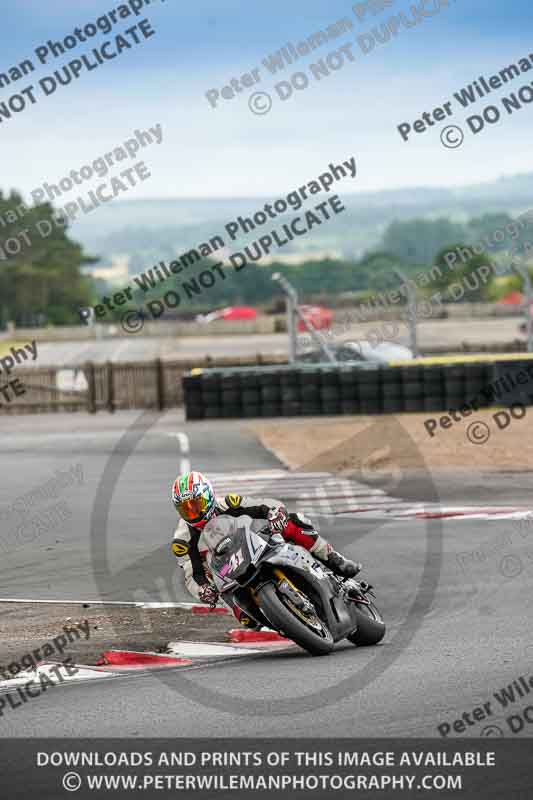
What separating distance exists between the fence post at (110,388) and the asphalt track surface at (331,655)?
15404 mm

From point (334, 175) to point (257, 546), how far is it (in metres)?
19.2

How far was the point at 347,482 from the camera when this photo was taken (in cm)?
1962

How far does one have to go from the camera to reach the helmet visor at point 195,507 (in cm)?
930

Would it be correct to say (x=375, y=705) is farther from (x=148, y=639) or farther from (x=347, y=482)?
(x=347, y=482)

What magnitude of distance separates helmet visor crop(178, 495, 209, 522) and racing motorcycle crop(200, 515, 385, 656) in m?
0.12

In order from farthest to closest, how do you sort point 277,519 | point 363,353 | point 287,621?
point 363,353 → point 277,519 → point 287,621

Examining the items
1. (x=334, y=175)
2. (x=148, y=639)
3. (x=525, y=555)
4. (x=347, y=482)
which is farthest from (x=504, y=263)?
(x=148, y=639)

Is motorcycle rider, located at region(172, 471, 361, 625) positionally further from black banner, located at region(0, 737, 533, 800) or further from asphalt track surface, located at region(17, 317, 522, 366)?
asphalt track surface, located at region(17, 317, 522, 366)

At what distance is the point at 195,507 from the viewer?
9312 millimetres

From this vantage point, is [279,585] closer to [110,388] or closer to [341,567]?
[341,567]

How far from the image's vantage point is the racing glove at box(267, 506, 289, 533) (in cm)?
937

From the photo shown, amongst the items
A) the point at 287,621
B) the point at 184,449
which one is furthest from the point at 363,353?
the point at 287,621

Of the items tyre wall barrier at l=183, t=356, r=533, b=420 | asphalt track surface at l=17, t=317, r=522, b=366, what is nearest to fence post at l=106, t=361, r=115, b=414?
tyre wall barrier at l=183, t=356, r=533, b=420

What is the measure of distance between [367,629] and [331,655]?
0.41m
